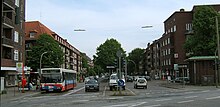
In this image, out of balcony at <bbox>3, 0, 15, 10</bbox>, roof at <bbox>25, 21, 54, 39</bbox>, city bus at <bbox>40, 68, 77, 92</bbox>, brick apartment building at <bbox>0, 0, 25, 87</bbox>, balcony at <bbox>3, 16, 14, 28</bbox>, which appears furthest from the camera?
roof at <bbox>25, 21, 54, 39</bbox>

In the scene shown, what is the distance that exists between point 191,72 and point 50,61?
96.5 ft

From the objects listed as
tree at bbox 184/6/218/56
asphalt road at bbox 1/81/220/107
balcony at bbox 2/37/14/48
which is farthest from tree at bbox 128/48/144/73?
asphalt road at bbox 1/81/220/107

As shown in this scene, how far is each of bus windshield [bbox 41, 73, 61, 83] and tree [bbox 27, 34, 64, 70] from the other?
30.4 m

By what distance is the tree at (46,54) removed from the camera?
6444 centimetres

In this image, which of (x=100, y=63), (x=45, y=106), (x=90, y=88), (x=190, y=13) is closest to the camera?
(x=45, y=106)

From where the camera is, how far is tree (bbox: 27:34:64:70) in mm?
64438

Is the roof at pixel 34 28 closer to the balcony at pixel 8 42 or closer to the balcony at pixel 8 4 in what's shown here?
the balcony at pixel 8 42

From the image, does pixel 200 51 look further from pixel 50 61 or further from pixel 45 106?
pixel 45 106

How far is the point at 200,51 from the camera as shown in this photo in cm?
5759

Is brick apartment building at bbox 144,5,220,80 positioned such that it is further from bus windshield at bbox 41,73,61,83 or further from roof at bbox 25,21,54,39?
bus windshield at bbox 41,73,61,83

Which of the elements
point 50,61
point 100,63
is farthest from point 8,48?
point 100,63

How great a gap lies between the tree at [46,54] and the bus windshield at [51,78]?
30.4 metres

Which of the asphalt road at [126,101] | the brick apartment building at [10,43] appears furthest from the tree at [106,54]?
the asphalt road at [126,101]

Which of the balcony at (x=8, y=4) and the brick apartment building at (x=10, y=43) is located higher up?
the balcony at (x=8, y=4)
